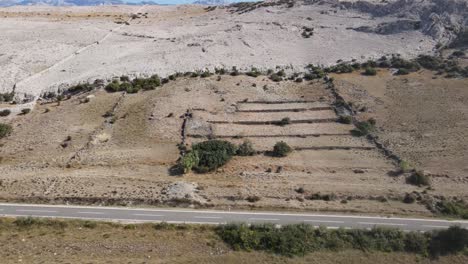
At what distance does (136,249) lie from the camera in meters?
35.7

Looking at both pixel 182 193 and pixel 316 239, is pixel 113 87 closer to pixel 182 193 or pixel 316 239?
pixel 182 193

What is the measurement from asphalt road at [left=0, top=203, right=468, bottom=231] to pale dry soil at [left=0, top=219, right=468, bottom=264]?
2420mm

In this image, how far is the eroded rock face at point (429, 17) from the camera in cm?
8738

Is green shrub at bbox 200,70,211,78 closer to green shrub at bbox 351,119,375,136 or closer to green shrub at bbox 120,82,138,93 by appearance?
green shrub at bbox 120,82,138,93

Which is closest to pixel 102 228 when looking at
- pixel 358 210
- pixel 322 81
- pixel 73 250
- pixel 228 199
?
pixel 73 250

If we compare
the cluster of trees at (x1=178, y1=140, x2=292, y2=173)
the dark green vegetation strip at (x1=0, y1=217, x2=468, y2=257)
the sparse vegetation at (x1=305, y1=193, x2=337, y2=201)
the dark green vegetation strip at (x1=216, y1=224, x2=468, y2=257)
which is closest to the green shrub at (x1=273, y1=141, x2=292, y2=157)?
the cluster of trees at (x1=178, y1=140, x2=292, y2=173)

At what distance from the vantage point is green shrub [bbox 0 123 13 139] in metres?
57.6

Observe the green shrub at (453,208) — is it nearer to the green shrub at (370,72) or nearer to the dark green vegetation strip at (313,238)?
the dark green vegetation strip at (313,238)

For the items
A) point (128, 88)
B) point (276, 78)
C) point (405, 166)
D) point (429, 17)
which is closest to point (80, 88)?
point (128, 88)

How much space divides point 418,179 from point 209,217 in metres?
20.8

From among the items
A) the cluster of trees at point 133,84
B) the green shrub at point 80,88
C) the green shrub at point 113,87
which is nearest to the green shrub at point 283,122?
the cluster of trees at point 133,84

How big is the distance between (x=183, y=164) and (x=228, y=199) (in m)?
7.27

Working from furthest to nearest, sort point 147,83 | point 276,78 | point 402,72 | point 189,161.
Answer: point 402,72, point 276,78, point 147,83, point 189,161

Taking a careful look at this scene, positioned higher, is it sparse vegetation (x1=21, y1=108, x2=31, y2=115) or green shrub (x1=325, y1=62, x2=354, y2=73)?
green shrub (x1=325, y1=62, x2=354, y2=73)
